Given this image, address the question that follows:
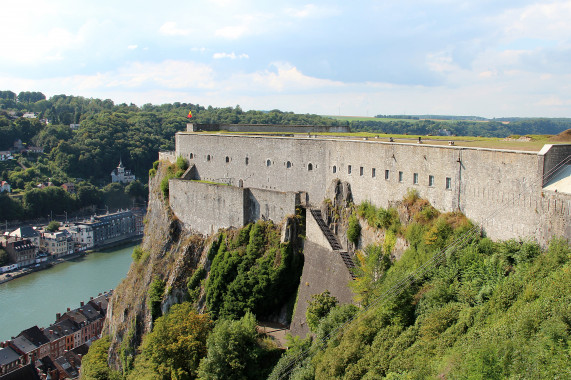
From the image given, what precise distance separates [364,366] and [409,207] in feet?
20.3

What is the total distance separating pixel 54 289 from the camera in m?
60.6

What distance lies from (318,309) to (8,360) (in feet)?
112

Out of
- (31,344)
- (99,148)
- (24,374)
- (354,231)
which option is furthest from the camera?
(99,148)

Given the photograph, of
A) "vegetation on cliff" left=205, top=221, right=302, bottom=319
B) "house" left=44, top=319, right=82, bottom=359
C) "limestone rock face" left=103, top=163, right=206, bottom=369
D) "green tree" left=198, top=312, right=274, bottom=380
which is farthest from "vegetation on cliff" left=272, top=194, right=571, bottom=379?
"house" left=44, top=319, right=82, bottom=359

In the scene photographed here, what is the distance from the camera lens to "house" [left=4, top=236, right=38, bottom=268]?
7031 cm

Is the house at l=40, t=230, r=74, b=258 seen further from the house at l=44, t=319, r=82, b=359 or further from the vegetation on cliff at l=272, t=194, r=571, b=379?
the vegetation on cliff at l=272, t=194, r=571, b=379

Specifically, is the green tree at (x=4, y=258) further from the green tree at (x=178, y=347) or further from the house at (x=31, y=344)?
the green tree at (x=178, y=347)

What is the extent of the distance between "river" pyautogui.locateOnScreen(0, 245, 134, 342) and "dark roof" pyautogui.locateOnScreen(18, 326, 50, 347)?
332 cm

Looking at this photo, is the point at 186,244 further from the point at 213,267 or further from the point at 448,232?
the point at 448,232

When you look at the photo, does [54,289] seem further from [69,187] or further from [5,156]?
[5,156]

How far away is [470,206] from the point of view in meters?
17.3

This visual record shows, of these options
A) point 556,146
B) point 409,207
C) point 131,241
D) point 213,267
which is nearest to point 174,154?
point 213,267

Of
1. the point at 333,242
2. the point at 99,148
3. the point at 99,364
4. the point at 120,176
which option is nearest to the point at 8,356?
the point at 99,364

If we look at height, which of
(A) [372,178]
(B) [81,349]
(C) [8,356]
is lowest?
(B) [81,349]
